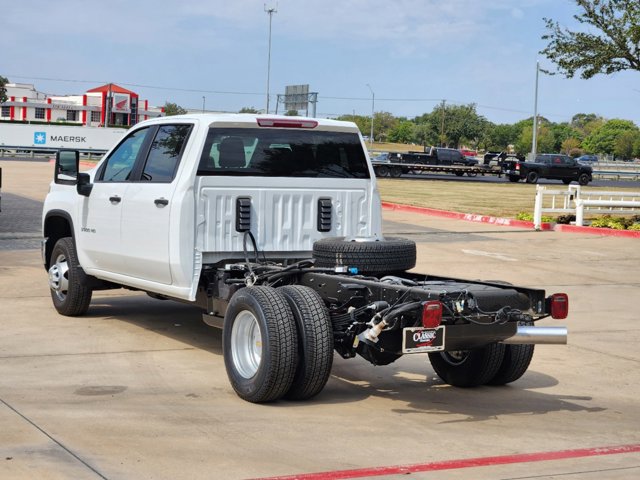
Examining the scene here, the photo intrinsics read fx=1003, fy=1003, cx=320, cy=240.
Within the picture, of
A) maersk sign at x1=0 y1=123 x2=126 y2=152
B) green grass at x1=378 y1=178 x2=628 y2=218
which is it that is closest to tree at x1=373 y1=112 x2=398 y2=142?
maersk sign at x1=0 y1=123 x2=126 y2=152

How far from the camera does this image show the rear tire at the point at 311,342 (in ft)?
22.5

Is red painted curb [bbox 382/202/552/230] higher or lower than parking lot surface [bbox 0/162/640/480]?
higher

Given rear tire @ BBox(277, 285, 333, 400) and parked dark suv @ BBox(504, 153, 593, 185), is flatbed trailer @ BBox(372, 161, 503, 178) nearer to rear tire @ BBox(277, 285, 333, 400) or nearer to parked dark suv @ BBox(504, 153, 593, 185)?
parked dark suv @ BBox(504, 153, 593, 185)

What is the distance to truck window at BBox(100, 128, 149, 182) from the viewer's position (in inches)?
365

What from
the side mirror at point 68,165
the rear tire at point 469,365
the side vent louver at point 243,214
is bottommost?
the rear tire at point 469,365

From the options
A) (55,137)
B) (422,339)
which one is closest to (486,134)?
(55,137)

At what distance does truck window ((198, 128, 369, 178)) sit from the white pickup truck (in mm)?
12

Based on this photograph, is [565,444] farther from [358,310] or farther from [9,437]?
[9,437]

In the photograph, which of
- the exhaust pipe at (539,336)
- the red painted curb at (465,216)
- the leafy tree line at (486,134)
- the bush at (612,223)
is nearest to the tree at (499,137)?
the leafy tree line at (486,134)

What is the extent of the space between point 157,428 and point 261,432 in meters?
0.66

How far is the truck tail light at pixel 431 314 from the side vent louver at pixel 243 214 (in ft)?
7.98

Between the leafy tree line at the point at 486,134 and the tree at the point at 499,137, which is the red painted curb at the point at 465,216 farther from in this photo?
the tree at the point at 499,137

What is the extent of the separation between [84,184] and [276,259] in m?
2.25

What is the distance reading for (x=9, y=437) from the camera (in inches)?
237
